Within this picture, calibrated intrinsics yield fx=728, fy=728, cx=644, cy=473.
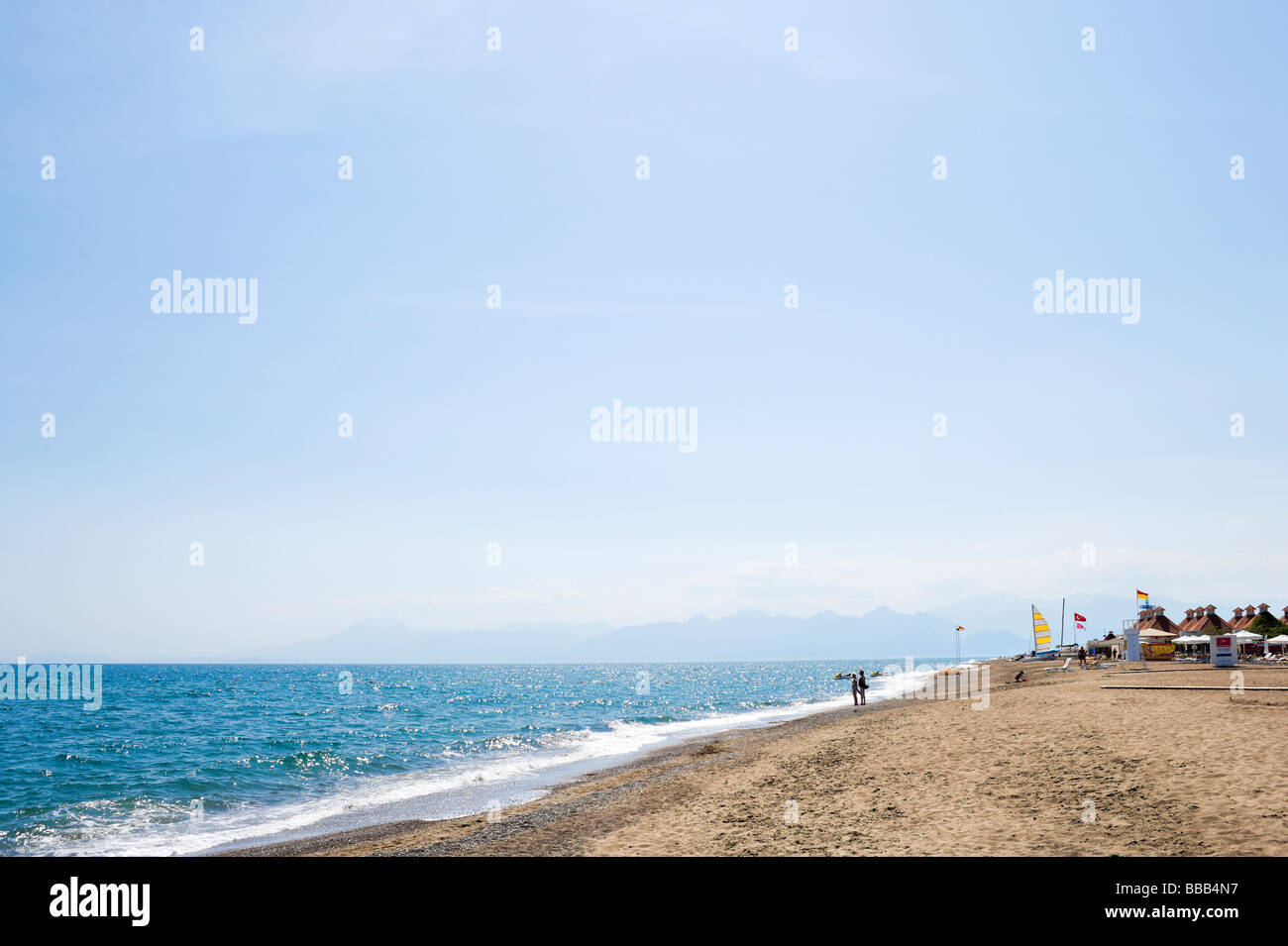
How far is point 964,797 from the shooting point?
564 inches

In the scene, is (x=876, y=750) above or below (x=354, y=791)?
above

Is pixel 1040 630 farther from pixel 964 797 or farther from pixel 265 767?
pixel 964 797

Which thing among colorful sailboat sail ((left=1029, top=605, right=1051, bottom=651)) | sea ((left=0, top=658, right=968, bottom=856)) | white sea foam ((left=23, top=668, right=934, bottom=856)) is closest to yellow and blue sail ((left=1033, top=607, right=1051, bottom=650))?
colorful sailboat sail ((left=1029, top=605, right=1051, bottom=651))

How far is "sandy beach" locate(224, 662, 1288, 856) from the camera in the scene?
1131cm

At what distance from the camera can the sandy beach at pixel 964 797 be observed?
1131 cm

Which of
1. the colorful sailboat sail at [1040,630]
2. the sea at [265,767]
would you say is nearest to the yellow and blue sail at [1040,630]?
the colorful sailboat sail at [1040,630]

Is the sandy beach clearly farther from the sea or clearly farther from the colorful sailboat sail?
the colorful sailboat sail

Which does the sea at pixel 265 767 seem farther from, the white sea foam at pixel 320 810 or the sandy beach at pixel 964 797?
the sandy beach at pixel 964 797

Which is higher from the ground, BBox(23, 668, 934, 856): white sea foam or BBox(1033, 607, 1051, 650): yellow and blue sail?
BBox(23, 668, 934, 856): white sea foam

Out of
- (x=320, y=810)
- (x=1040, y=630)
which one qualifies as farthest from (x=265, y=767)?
(x=1040, y=630)
